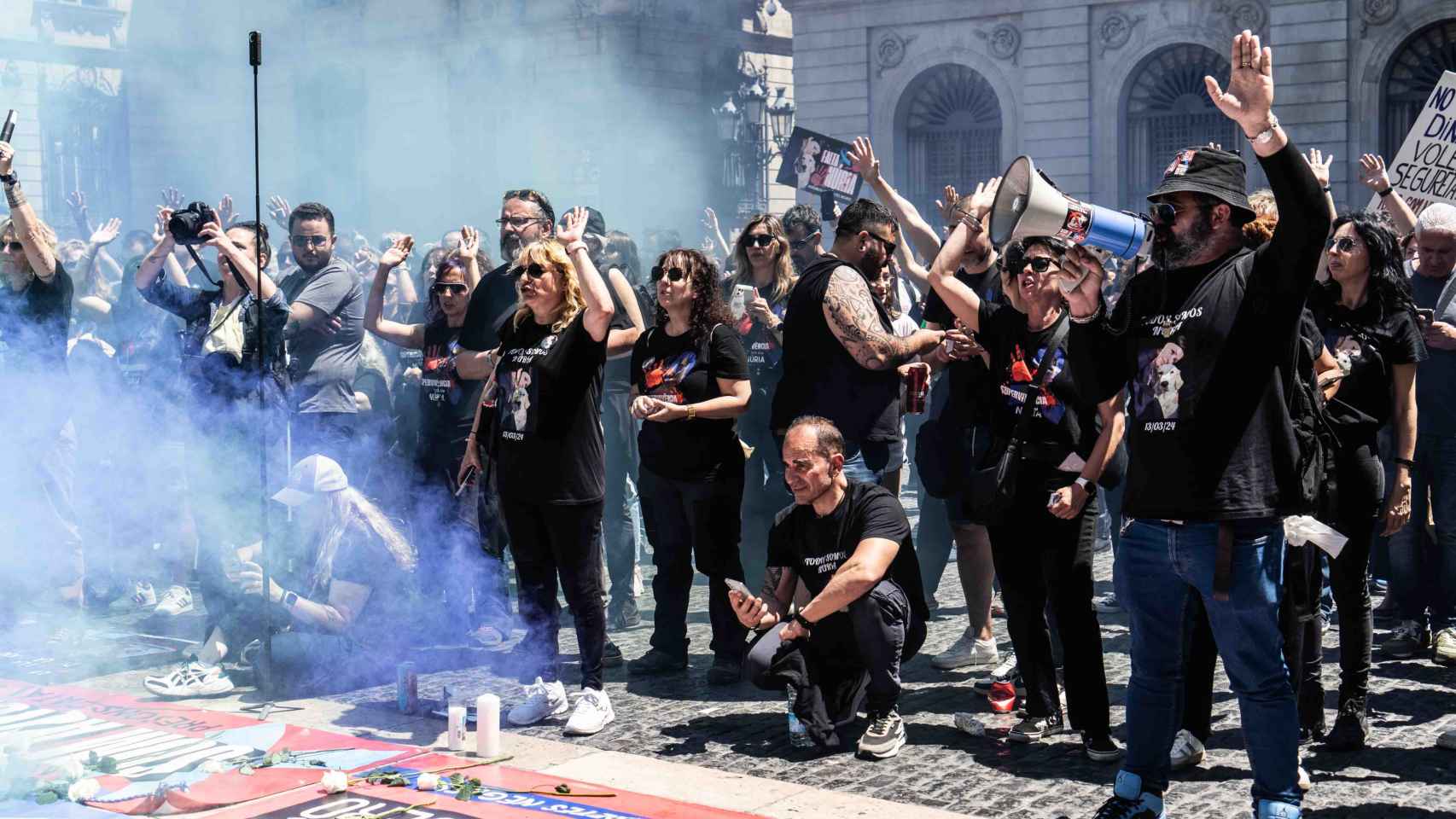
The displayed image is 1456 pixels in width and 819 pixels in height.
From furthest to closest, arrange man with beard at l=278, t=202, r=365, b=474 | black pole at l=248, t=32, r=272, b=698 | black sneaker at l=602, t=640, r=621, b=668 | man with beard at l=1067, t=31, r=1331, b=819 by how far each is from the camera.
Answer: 1. man with beard at l=278, t=202, r=365, b=474
2. black sneaker at l=602, t=640, r=621, b=668
3. black pole at l=248, t=32, r=272, b=698
4. man with beard at l=1067, t=31, r=1331, b=819

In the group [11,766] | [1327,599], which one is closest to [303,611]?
[11,766]

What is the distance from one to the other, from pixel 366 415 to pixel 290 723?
2.87m

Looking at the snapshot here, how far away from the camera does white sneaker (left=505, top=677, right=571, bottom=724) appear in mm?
6309

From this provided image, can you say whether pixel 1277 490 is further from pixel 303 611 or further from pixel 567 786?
pixel 303 611

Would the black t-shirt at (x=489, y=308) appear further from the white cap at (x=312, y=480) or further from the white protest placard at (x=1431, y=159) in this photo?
the white protest placard at (x=1431, y=159)

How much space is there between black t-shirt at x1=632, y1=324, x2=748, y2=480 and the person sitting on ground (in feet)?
4.17

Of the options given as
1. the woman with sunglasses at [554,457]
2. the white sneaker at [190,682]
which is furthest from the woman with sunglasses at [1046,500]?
the white sneaker at [190,682]

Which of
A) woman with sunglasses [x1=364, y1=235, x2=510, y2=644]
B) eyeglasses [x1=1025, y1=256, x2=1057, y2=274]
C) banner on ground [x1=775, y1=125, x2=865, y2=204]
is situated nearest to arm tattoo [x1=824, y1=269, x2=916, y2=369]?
eyeglasses [x1=1025, y1=256, x2=1057, y2=274]

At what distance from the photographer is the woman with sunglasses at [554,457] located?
6418mm

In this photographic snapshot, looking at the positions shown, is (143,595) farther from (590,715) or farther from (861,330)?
(861,330)

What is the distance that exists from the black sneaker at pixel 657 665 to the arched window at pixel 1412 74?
1979 centimetres

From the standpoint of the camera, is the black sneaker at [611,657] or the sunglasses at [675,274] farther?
the black sneaker at [611,657]

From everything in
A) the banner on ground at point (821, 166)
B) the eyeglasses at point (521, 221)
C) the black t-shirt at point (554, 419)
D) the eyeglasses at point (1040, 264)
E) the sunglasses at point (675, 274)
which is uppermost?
the banner on ground at point (821, 166)

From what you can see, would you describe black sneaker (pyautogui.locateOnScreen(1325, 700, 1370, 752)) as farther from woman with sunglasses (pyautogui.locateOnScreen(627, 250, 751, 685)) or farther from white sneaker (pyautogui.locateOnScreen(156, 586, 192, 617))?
white sneaker (pyautogui.locateOnScreen(156, 586, 192, 617))
